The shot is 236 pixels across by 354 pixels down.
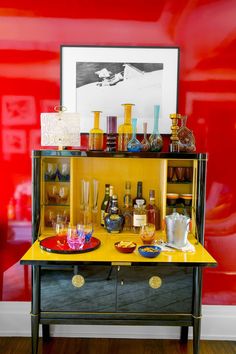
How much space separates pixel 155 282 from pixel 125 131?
1.02 m

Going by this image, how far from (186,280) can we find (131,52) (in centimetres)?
163

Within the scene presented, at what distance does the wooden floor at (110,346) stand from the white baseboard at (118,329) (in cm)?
4

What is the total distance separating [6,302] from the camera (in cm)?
274

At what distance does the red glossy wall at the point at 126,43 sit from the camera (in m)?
2.58

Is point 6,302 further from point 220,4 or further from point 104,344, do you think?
point 220,4

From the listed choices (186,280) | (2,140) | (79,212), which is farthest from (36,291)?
(2,140)

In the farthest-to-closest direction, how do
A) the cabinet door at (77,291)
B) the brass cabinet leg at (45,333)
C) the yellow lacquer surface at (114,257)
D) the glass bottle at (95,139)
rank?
the brass cabinet leg at (45,333)
the glass bottle at (95,139)
the cabinet door at (77,291)
the yellow lacquer surface at (114,257)

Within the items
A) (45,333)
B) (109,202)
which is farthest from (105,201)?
(45,333)

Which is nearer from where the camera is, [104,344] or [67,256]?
[67,256]

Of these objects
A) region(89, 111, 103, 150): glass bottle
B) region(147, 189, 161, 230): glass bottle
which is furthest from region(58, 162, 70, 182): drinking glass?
region(147, 189, 161, 230): glass bottle

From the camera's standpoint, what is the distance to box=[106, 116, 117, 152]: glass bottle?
7.80 feet

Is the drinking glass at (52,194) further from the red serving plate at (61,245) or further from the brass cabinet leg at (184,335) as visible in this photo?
the brass cabinet leg at (184,335)

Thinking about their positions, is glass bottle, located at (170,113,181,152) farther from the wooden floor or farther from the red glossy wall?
the wooden floor

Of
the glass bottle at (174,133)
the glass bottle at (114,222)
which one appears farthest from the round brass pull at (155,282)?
the glass bottle at (174,133)
